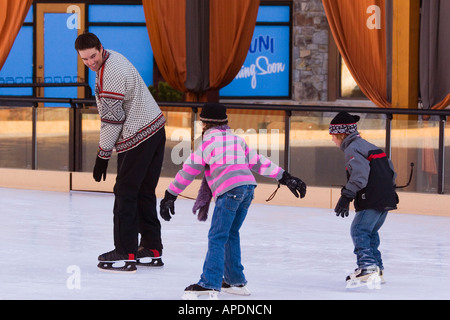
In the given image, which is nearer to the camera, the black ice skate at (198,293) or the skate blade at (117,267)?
the black ice skate at (198,293)

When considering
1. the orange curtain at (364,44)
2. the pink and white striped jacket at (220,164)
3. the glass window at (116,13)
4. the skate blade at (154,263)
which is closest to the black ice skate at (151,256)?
the skate blade at (154,263)

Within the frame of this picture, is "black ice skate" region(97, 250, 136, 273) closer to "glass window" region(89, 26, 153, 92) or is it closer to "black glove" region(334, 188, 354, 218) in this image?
"black glove" region(334, 188, 354, 218)

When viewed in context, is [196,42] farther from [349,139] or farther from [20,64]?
[20,64]

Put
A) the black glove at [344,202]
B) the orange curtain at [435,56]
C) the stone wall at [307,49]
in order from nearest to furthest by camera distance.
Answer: the black glove at [344,202] → the orange curtain at [435,56] → the stone wall at [307,49]

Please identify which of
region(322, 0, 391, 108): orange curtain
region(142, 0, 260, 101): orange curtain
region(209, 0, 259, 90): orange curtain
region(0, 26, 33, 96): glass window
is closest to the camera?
region(322, 0, 391, 108): orange curtain

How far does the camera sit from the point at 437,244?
830 cm

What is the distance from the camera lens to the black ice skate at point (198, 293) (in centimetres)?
595

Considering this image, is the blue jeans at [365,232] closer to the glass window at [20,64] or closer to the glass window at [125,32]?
the glass window at [125,32]

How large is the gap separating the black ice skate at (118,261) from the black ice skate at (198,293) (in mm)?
925

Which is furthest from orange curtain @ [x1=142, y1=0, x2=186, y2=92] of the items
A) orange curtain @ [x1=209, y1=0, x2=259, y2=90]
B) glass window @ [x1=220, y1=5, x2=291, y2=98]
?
glass window @ [x1=220, y1=5, x2=291, y2=98]

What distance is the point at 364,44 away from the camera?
1104 cm

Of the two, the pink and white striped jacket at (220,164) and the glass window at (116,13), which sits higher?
the glass window at (116,13)

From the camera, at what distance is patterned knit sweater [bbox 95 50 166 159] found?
6.62m

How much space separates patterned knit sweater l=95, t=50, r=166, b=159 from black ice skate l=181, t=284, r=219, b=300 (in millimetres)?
1135
